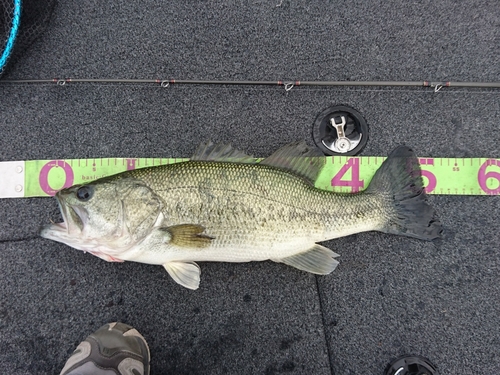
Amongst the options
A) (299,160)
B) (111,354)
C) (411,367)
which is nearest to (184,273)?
(111,354)

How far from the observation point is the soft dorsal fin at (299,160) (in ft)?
6.21

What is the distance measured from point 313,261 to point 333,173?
22.5 inches

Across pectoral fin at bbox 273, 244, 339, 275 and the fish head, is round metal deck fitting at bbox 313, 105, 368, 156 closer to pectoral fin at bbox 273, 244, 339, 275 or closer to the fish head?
pectoral fin at bbox 273, 244, 339, 275

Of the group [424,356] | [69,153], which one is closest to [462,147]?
[424,356]

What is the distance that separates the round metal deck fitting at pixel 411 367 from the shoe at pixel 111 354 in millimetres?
1403

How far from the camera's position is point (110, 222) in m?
1.63

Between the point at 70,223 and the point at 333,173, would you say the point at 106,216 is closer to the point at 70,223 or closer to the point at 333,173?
the point at 70,223

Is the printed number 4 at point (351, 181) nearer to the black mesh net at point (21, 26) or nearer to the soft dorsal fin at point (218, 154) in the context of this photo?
the soft dorsal fin at point (218, 154)

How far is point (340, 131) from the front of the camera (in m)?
2.12

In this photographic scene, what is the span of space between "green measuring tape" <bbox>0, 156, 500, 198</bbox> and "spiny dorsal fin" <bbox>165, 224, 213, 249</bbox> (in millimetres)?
620

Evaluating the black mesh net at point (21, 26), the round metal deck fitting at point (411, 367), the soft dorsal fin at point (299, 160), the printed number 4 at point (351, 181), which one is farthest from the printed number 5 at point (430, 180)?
the black mesh net at point (21, 26)

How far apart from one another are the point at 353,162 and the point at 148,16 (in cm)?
166

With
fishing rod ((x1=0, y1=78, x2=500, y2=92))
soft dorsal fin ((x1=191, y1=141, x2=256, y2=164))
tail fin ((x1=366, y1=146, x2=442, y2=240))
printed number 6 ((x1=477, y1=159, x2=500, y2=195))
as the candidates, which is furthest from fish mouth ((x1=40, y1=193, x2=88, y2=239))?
printed number 6 ((x1=477, y1=159, x2=500, y2=195))

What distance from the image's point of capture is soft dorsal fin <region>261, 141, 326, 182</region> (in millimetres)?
1892
